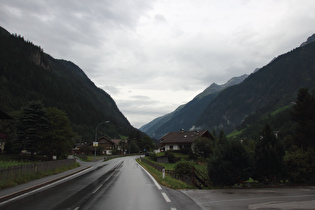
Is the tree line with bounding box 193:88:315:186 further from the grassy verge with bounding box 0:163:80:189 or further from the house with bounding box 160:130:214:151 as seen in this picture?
the house with bounding box 160:130:214:151

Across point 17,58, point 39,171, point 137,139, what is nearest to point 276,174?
point 39,171

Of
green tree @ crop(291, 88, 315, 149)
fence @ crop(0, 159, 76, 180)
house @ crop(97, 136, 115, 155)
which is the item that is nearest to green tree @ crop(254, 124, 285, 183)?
green tree @ crop(291, 88, 315, 149)

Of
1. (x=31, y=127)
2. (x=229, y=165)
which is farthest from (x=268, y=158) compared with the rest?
(x=31, y=127)

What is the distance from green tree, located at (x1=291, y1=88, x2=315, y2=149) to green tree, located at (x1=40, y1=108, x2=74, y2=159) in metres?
32.3

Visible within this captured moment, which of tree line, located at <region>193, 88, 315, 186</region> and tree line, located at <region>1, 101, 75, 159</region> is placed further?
tree line, located at <region>1, 101, 75, 159</region>

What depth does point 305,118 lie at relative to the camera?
59.2 ft

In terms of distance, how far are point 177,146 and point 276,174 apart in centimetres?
6524

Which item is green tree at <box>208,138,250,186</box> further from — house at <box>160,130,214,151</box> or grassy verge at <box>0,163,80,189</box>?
house at <box>160,130,214,151</box>

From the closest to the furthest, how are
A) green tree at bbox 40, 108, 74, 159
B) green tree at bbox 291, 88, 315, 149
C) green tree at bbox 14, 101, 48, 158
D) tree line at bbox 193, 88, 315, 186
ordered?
tree line at bbox 193, 88, 315, 186
green tree at bbox 291, 88, 315, 149
green tree at bbox 14, 101, 48, 158
green tree at bbox 40, 108, 74, 159

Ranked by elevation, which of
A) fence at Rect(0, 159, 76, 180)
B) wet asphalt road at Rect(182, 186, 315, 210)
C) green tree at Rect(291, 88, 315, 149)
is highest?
green tree at Rect(291, 88, 315, 149)

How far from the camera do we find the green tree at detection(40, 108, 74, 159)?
3775cm

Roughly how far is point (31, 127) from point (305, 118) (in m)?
35.6

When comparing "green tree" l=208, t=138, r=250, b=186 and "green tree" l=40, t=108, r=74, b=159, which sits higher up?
"green tree" l=40, t=108, r=74, b=159

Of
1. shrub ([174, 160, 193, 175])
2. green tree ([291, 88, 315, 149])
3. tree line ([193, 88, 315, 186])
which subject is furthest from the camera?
shrub ([174, 160, 193, 175])
